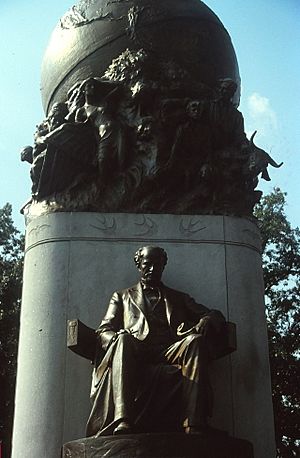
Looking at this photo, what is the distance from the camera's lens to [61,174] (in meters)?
9.90

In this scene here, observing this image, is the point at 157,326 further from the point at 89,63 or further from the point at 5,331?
the point at 5,331

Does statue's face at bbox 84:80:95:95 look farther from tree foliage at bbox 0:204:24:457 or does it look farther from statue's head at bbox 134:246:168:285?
tree foliage at bbox 0:204:24:457

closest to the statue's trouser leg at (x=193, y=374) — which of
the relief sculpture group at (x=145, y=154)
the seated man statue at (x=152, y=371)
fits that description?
the seated man statue at (x=152, y=371)

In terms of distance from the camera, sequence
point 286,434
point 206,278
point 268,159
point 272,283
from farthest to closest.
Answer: point 272,283
point 286,434
point 268,159
point 206,278

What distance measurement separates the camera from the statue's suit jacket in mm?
8062

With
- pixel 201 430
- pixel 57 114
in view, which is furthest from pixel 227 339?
pixel 57 114

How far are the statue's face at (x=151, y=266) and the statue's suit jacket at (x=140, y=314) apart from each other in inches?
6.5

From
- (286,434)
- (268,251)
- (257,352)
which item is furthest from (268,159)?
(268,251)

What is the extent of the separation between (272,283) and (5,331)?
26.9ft

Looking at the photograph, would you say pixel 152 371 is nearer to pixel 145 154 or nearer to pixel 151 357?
pixel 151 357

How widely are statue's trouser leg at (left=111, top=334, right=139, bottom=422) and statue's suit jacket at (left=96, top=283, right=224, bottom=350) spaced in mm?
382

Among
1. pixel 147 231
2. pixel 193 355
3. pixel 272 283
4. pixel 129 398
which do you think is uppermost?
pixel 272 283

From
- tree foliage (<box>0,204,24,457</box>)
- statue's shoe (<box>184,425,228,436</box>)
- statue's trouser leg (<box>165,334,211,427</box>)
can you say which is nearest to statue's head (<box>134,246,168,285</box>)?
statue's trouser leg (<box>165,334,211,427</box>)

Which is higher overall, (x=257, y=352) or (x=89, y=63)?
(x=89, y=63)
